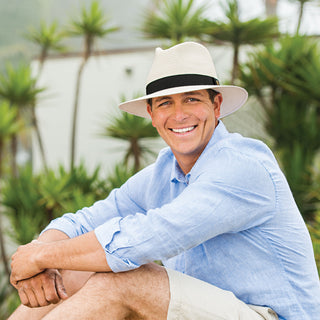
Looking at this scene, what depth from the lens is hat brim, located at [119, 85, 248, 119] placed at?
1560 millimetres

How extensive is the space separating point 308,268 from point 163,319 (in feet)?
1.71

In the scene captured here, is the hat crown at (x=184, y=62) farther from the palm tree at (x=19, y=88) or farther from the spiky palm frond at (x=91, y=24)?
the spiky palm frond at (x=91, y=24)

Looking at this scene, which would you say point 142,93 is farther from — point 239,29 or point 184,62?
point 184,62

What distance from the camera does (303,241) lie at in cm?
148

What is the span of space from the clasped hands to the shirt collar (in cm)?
55

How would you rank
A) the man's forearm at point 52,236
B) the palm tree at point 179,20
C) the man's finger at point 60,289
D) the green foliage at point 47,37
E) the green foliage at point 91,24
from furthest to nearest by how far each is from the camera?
the green foliage at point 47,37
the green foliage at point 91,24
the palm tree at point 179,20
the man's forearm at point 52,236
the man's finger at point 60,289

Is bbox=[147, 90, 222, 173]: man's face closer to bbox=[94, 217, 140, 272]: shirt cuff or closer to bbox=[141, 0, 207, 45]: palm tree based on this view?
bbox=[94, 217, 140, 272]: shirt cuff

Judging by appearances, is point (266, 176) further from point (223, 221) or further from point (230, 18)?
point (230, 18)

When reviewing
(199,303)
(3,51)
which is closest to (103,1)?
(3,51)

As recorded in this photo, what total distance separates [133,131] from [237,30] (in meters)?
1.58

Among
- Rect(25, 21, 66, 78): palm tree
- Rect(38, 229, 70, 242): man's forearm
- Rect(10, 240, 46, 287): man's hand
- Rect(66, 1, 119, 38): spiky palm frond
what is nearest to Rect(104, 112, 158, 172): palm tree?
Rect(66, 1, 119, 38): spiky palm frond

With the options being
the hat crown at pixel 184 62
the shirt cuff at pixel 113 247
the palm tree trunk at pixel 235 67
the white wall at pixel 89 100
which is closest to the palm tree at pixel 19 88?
the white wall at pixel 89 100

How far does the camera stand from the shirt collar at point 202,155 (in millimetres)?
1572

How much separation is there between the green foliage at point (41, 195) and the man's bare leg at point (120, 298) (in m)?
2.82
